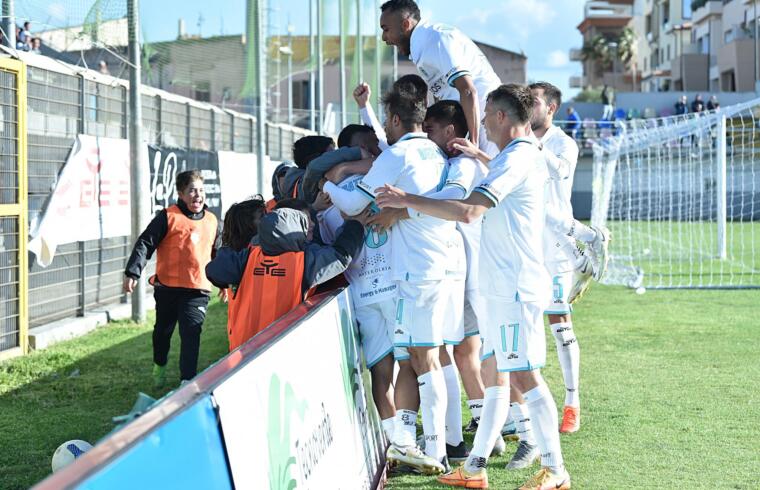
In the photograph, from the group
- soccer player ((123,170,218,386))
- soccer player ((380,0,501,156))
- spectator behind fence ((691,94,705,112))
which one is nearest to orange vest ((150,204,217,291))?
soccer player ((123,170,218,386))

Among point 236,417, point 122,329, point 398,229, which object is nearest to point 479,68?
point 398,229

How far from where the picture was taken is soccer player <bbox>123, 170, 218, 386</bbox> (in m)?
8.00

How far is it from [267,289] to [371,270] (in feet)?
2.58

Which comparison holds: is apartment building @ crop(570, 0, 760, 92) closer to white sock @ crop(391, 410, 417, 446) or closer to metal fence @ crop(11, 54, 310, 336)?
metal fence @ crop(11, 54, 310, 336)

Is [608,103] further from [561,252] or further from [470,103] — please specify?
[470,103]

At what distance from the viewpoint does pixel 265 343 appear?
11.2 feet

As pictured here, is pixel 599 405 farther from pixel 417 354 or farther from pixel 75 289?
pixel 75 289

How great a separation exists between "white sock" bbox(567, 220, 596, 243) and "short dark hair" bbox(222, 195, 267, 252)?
220cm

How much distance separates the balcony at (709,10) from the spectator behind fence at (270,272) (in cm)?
7075

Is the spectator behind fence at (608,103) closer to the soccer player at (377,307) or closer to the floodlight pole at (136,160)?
the floodlight pole at (136,160)

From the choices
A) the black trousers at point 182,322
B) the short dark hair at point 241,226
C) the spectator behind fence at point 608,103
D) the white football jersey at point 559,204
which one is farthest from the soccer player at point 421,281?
the spectator behind fence at point 608,103

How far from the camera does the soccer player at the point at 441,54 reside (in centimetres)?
611

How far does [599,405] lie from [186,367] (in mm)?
3030

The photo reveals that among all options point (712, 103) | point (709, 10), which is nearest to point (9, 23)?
point (712, 103)
